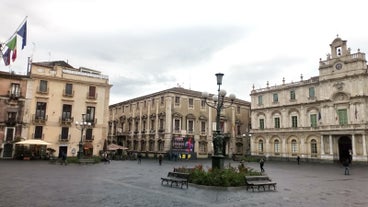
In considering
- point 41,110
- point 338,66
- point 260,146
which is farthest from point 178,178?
point 260,146

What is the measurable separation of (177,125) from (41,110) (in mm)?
21874

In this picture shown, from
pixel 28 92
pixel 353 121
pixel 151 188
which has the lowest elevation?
pixel 151 188

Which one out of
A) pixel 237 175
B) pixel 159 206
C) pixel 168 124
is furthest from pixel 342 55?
pixel 159 206

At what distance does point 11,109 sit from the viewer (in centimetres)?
3769

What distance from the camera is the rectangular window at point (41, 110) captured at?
39344 millimetres

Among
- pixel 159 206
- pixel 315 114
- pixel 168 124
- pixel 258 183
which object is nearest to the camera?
pixel 159 206

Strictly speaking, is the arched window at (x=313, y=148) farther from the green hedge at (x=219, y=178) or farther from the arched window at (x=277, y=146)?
the green hedge at (x=219, y=178)

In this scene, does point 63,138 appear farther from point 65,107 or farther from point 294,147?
point 294,147

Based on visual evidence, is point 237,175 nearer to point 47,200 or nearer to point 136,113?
point 47,200

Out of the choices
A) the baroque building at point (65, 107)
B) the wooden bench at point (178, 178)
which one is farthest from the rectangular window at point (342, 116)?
the wooden bench at point (178, 178)

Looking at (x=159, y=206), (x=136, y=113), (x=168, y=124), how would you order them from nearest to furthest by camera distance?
(x=159, y=206), (x=168, y=124), (x=136, y=113)

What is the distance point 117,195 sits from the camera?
40.0ft

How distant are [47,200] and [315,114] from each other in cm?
4453

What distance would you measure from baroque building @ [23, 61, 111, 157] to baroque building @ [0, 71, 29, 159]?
70cm
